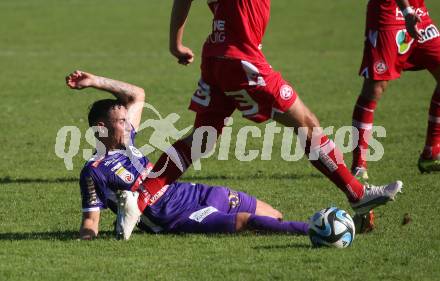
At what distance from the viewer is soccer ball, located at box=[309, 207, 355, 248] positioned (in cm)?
712

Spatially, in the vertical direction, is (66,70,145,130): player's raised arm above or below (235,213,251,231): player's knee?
above

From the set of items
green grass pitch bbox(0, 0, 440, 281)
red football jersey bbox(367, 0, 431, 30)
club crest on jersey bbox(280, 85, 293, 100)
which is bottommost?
green grass pitch bbox(0, 0, 440, 281)

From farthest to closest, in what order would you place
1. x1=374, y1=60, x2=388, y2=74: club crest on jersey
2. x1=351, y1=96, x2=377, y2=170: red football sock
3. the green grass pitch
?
x1=351, y1=96, x2=377, y2=170: red football sock → x1=374, y1=60, x2=388, y2=74: club crest on jersey → the green grass pitch

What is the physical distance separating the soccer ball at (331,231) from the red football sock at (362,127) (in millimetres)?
3039

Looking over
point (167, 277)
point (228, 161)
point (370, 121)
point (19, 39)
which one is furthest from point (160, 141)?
point (19, 39)

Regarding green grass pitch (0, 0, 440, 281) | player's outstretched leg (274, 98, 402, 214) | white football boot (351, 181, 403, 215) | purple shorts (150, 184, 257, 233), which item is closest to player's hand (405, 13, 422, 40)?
player's outstretched leg (274, 98, 402, 214)

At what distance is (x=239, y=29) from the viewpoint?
7402mm

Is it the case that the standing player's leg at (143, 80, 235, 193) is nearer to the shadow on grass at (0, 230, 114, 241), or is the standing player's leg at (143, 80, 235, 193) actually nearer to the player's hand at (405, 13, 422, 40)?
the shadow on grass at (0, 230, 114, 241)

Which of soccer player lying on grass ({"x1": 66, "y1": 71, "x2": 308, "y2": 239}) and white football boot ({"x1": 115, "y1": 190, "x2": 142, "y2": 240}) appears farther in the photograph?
→ soccer player lying on grass ({"x1": 66, "y1": 71, "x2": 308, "y2": 239})

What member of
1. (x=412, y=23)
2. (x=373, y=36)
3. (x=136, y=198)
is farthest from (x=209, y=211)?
(x=373, y=36)

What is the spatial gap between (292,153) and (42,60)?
12.8 meters

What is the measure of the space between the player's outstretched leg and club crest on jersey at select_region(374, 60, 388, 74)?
8.85 ft

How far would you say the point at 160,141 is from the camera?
42.2 ft

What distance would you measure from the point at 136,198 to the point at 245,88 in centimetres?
113
